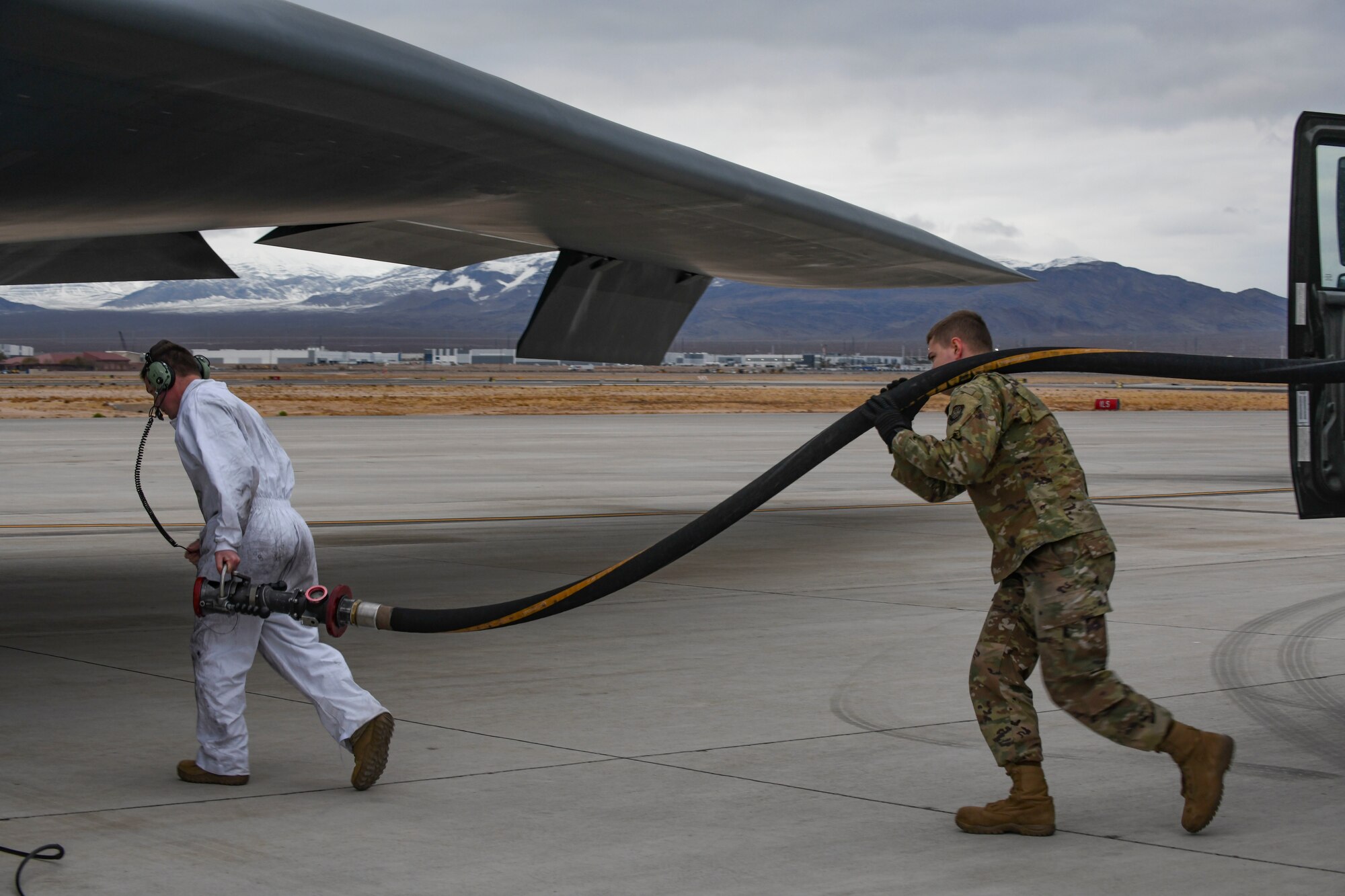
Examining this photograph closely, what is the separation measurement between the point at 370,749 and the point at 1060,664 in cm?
263

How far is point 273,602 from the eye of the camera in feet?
18.0

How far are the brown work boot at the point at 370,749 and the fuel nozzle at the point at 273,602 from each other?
0.40 meters

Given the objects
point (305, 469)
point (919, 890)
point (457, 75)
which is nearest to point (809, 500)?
point (305, 469)

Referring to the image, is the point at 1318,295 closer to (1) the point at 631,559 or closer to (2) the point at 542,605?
(1) the point at 631,559

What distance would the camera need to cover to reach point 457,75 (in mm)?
7629

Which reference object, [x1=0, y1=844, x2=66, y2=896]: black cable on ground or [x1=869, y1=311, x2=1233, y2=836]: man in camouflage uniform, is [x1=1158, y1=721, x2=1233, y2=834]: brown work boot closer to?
[x1=869, y1=311, x2=1233, y2=836]: man in camouflage uniform

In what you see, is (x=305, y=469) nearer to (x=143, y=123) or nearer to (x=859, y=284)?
(x=859, y=284)

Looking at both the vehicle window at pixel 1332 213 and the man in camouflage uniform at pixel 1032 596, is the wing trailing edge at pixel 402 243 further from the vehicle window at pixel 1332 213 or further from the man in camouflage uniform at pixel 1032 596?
the man in camouflage uniform at pixel 1032 596

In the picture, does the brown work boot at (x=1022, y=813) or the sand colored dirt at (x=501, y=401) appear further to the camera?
the sand colored dirt at (x=501, y=401)

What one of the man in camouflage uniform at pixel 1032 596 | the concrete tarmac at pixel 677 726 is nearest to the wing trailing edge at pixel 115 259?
the concrete tarmac at pixel 677 726

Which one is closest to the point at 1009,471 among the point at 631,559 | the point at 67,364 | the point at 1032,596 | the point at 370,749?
the point at 1032,596

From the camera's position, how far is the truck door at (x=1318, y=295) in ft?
25.8

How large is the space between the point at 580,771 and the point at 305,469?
19725 mm

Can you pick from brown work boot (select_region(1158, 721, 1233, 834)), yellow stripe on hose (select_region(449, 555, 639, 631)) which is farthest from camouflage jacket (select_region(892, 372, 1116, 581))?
yellow stripe on hose (select_region(449, 555, 639, 631))
